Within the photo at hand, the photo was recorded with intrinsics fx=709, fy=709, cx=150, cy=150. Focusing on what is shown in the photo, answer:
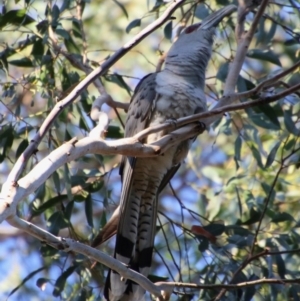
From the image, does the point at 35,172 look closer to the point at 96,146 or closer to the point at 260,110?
the point at 96,146

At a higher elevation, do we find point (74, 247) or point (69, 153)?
point (69, 153)

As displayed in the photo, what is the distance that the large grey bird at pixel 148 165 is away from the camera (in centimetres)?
358

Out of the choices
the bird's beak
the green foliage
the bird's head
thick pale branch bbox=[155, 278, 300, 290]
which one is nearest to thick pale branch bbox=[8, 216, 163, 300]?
thick pale branch bbox=[155, 278, 300, 290]

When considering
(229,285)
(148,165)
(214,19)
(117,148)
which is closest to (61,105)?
(117,148)

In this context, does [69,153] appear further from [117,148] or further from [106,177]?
[106,177]

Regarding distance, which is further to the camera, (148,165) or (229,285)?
(148,165)

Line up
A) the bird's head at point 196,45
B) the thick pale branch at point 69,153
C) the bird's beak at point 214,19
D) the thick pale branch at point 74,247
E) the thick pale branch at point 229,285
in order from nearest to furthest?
1. the thick pale branch at point 69,153
2. the thick pale branch at point 74,247
3. the thick pale branch at point 229,285
4. the bird's head at point 196,45
5. the bird's beak at point 214,19

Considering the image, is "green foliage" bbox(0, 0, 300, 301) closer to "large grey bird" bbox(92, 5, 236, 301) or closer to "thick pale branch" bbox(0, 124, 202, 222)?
"large grey bird" bbox(92, 5, 236, 301)

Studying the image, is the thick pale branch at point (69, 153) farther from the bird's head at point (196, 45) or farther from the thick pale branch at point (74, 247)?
the bird's head at point (196, 45)

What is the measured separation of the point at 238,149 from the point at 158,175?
677 mm

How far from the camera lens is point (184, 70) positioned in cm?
402

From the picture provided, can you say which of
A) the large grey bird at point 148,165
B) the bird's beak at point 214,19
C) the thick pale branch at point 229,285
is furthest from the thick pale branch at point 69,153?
the bird's beak at point 214,19

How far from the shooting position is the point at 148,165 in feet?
12.6

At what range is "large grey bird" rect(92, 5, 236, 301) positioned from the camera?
3582 mm
